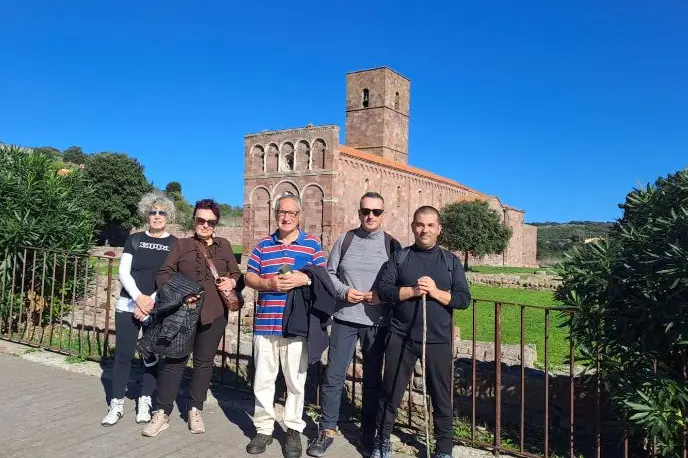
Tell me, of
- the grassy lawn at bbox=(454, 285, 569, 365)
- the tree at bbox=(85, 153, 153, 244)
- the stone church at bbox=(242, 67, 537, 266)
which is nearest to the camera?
the grassy lawn at bbox=(454, 285, 569, 365)

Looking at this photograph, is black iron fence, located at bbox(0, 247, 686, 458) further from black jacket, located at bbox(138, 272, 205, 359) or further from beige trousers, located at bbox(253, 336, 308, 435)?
beige trousers, located at bbox(253, 336, 308, 435)

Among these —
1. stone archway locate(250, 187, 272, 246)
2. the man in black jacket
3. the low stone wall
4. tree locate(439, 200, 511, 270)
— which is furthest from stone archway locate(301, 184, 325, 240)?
the man in black jacket

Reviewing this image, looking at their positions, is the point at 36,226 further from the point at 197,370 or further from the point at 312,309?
the point at 312,309

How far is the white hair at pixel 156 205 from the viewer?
172 inches

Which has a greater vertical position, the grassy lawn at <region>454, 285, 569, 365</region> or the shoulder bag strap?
the shoulder bag strap

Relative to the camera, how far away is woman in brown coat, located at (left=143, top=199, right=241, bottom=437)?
398 centimetres

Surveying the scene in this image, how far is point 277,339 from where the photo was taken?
12.6ft

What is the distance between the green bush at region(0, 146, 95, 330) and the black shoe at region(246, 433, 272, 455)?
4030 mm


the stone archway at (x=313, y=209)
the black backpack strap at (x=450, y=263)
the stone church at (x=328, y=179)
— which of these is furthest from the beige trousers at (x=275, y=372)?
the stone archway at (x=313, y=209)

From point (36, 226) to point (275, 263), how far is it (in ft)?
15.1

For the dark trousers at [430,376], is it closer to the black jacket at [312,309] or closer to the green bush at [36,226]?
the black jacket at [312,309]

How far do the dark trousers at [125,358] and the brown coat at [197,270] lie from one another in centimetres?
63

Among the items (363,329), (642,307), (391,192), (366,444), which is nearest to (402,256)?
(363,329)

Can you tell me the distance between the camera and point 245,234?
114ft
